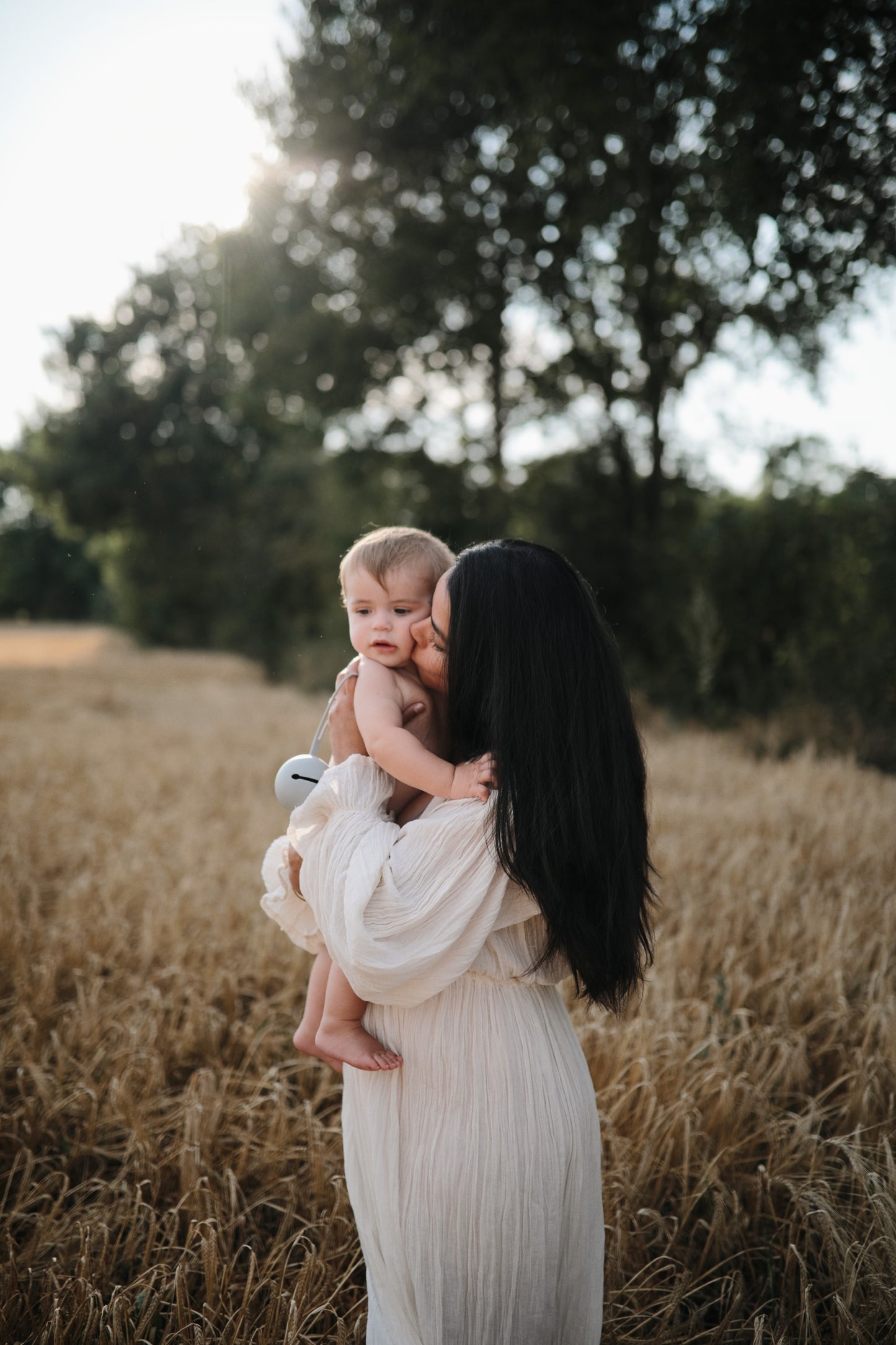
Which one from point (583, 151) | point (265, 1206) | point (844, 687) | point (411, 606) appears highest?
point (583, 151)

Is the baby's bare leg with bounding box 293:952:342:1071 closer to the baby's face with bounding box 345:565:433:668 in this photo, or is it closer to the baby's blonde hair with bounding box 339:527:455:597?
the baby's face with bounding box 345:565:433:668

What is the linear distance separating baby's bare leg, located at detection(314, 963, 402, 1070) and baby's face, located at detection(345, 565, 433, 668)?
72 cm

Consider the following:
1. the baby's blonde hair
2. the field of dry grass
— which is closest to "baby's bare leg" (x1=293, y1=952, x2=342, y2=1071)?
the field of dry grass

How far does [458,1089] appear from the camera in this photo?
55.9 inches

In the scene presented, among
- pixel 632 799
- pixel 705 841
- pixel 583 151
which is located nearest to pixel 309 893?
pixel 632 799

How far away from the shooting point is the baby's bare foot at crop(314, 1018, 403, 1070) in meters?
1.47

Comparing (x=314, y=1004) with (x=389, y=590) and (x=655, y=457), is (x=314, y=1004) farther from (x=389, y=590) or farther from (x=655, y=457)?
(x=655, y=457)

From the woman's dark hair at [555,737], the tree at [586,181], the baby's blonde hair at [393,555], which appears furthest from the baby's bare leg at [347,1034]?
the tree at [586,181]

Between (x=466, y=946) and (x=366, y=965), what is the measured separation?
18cm

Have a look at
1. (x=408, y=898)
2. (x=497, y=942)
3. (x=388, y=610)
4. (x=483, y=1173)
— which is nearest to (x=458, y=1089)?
(x=483, y=1173)

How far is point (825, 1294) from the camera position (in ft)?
6.72

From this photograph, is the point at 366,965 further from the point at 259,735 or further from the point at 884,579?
the point at 259,735

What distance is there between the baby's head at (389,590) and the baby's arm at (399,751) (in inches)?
5.7

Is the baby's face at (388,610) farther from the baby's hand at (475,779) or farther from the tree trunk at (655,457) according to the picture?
the tree trunk at (655,457)
